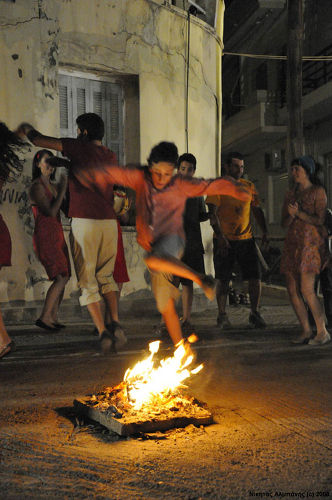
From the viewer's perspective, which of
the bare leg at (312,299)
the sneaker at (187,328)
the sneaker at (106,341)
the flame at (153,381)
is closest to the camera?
the flame at (153,381)

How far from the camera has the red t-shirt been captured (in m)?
5.41

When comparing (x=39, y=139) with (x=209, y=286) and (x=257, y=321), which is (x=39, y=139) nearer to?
(x=209, y=286)

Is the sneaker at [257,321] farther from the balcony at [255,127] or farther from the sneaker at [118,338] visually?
the balcony at [255,127]

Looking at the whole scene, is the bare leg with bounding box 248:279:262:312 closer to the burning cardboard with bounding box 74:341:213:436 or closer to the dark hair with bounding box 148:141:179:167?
the dark hair with bounding box 148:141:179:167

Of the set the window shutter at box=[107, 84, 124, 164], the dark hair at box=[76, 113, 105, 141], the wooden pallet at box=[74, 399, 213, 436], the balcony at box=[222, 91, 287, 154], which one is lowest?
the wooden pallet at box=[74, 399, 213, 436]

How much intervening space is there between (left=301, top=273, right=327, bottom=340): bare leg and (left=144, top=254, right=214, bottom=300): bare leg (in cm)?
214

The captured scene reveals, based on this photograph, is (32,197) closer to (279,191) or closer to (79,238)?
(79,238)

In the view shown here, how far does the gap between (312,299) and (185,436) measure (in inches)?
132

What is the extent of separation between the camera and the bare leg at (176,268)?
4520 millimetres

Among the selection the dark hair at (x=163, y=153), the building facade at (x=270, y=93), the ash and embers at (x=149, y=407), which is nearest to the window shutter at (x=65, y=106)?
the dark hair at (x=163, y=153)

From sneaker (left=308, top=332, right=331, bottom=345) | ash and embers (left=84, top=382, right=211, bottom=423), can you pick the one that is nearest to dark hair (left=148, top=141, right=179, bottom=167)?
ash and embers (left=84, top=382, right=211, bottom=423)

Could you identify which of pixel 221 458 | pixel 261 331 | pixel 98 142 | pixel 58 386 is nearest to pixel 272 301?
pixel 261 331

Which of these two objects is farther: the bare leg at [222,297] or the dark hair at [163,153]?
the bare leg at [222,297]

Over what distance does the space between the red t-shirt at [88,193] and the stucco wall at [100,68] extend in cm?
269
